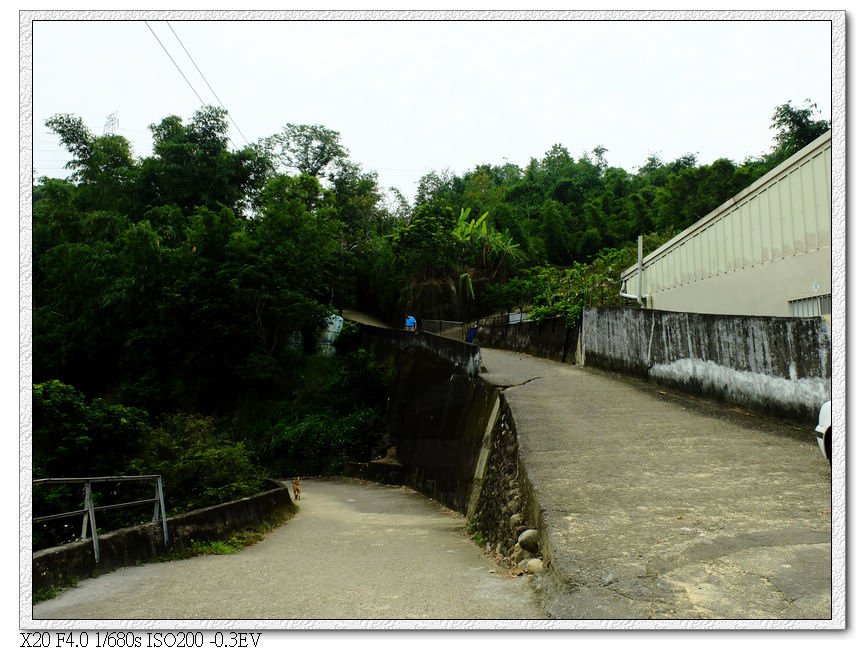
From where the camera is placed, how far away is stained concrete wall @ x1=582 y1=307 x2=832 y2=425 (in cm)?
689

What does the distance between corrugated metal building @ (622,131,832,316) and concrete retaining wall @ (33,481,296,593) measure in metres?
7.37

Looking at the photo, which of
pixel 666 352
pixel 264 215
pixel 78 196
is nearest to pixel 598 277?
pixel 666 352

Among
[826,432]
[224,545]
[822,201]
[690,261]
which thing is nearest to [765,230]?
[822,201]

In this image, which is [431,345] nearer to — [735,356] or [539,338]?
[539,338]

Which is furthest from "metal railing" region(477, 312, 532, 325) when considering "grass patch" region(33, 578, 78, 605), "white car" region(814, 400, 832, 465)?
"grass patch" region(33, 578, 78, 605)

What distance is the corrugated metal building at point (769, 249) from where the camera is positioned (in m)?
7.87

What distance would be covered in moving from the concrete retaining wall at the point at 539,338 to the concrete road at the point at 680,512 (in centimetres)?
756

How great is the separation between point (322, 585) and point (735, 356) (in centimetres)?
665

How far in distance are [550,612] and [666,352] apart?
808 cm

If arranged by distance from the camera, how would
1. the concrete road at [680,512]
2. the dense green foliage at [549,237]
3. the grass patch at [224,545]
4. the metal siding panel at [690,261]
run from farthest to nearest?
the dense green foliage at [549,237] → the metal siding panel at [690,261] → the grass patch at [224,545] → the concrete road at [680,512]

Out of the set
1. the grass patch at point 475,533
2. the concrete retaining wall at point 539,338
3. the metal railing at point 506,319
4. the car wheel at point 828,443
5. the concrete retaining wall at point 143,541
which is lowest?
the grass patch at point 475,533

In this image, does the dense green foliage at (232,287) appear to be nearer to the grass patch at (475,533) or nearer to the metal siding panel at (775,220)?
the metal siding panel at (775,220)

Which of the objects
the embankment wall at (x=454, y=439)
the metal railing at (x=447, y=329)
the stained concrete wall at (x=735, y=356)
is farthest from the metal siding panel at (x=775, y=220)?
the metal railing at (x=447, y=329)

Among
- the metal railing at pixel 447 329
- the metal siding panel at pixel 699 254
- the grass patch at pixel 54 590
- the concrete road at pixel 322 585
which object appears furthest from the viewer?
the metal railing at pixel 447 329
